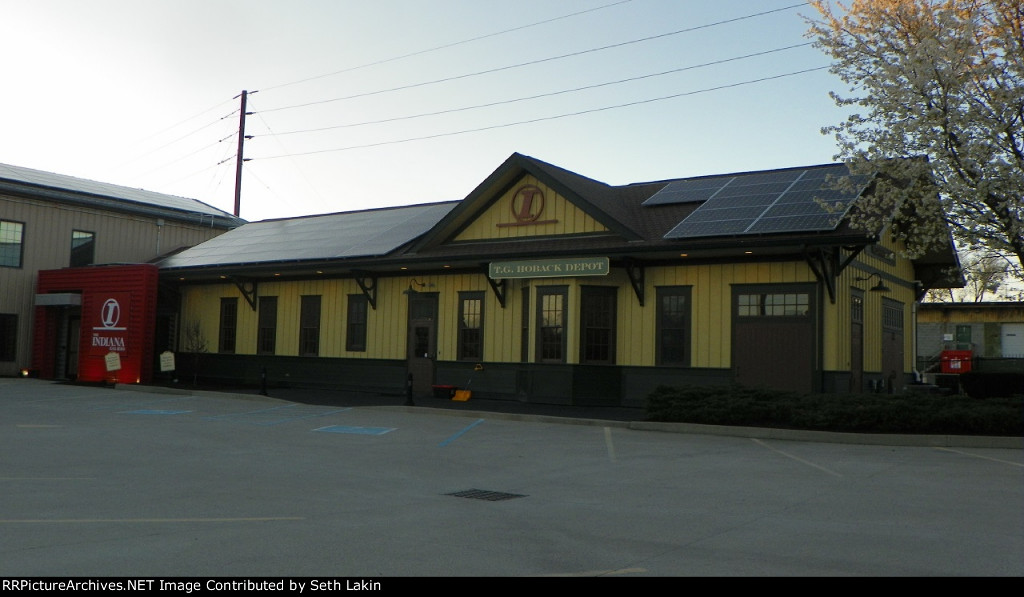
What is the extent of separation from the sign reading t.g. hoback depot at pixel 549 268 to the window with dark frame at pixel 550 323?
64cm

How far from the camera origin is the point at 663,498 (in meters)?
9.62

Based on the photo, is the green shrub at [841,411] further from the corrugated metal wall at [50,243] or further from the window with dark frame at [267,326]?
the corrugated metal wall at [50,243]

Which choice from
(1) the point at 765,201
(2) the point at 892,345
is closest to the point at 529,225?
(1) the point at 765,201

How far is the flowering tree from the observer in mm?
17281

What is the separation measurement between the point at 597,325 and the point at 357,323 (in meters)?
8.76

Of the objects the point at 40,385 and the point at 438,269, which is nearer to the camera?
the point at 438,269

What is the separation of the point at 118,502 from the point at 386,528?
3.14 meters

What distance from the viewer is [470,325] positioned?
80.2ft

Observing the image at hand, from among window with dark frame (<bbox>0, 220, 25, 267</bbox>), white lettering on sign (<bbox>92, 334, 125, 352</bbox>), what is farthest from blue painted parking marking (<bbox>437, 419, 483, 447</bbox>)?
window with dark frame (<bbox>0, 220, 25, 267</bbox>)

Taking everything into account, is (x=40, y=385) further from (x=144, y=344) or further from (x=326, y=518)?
(x=326, y=518)

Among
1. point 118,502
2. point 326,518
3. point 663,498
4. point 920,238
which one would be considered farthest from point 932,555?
point 920,238

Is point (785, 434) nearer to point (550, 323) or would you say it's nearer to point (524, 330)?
point (550, 323)

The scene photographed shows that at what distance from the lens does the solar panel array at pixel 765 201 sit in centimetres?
1895

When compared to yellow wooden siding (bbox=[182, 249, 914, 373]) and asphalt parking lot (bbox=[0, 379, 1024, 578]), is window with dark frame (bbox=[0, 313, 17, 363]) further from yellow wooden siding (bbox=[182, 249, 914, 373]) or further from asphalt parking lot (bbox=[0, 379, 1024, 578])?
asphalt parking lot (bbox=[0, 379, 1024, 578])
